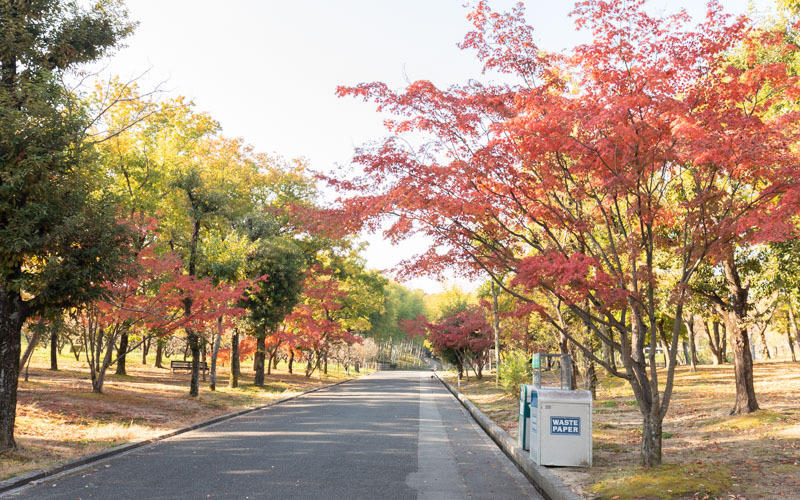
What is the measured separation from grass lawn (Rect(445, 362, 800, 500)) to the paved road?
120cm

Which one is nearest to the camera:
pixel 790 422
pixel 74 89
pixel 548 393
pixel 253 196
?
pixel 548 393

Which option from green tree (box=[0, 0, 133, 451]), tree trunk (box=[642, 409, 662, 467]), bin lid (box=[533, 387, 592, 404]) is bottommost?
tree trunk (box=[642, 409, 662, 467])

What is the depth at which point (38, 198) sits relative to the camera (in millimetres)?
9062

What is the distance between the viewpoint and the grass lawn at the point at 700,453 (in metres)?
6.38

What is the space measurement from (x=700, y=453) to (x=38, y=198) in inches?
443

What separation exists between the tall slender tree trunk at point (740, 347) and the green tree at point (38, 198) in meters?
12.7

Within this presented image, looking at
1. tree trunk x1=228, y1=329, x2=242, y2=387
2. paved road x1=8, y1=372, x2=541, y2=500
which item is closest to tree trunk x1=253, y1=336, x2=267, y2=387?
tree trunk x1=228, y1=329, x2=242, y2=387

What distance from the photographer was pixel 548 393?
27.3 ft

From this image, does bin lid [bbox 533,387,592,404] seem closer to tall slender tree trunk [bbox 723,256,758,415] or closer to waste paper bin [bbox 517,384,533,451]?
waste paper bin [bbox 517,384,533,451]

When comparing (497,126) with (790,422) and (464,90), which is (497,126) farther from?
(790,422)

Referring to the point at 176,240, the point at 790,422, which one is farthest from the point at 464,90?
the point at 176,240

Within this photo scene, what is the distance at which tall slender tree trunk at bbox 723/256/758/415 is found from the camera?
1288 centimetres

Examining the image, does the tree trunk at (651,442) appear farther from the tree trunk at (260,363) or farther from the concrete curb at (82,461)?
the tree trunk at (260,363)

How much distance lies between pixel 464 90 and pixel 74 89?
23.3 ft
